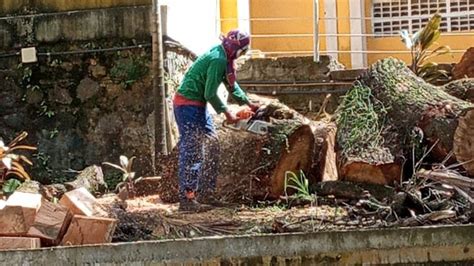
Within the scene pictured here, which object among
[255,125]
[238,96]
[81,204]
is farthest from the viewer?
[238,96]

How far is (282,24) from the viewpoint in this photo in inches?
530

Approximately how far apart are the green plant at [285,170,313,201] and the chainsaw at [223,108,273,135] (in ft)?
1.40

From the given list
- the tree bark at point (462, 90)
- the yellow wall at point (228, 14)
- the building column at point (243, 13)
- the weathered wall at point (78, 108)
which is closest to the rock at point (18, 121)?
the weathered wall at point (78, 108)

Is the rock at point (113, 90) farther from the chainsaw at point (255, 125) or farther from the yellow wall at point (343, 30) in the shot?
the yellow wall at point (343, 30)

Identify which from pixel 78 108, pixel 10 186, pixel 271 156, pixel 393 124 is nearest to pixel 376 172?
pixel 393 124

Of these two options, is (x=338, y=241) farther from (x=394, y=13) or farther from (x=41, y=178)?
(x=394, y=13)

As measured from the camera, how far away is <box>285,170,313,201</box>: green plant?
25.0ft

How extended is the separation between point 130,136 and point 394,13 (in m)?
5.87

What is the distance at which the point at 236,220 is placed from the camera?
6922 mm

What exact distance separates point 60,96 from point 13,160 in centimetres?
142

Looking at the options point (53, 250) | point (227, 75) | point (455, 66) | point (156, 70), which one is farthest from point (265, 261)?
point (455, 66)

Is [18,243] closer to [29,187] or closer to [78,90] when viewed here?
[29,187]

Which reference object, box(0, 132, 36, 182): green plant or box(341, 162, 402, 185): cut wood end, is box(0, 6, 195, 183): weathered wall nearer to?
box(0, 132, 36, 182): green plant

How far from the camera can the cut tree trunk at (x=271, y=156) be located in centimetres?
778
